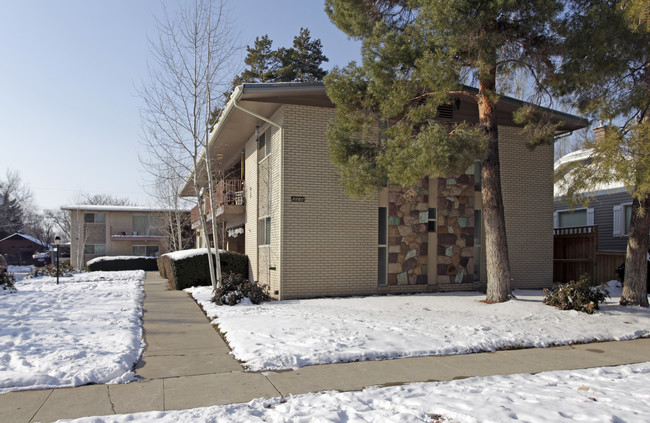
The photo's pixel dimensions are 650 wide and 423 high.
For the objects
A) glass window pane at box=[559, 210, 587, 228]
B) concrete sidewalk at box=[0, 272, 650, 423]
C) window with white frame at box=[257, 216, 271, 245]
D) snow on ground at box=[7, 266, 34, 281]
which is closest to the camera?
concrete sidewalk at box=[0, 272, 650, 423]

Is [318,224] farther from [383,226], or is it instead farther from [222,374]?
[222,374]

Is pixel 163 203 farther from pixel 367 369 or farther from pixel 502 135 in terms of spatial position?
pixel 367 369

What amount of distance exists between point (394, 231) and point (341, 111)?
13.1 feet

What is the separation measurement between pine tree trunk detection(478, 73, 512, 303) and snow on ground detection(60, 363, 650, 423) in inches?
201

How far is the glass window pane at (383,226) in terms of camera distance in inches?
520

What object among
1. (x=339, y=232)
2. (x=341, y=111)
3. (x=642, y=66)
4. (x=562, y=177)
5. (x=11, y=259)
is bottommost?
(x=11, y=259)

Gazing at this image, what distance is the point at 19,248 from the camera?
Answer: 57812 millimetres

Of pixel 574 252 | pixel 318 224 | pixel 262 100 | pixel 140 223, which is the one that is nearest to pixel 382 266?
pixel 318 224

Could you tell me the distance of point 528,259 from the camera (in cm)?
1500

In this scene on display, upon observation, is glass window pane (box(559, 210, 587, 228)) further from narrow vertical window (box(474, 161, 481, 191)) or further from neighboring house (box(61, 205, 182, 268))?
neighboring house (box(61, 205, 182, 268))

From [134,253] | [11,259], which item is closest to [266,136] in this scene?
[134,253]

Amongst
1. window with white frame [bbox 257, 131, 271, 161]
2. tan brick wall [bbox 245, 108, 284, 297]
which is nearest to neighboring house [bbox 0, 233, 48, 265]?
tan brick wall [bbox 245, 108, 284, 297]

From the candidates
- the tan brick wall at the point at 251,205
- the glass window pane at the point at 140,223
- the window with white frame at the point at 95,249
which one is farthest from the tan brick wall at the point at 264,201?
the window with white frame at the point at 95,249

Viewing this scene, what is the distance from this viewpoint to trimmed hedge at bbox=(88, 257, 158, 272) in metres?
34.6
